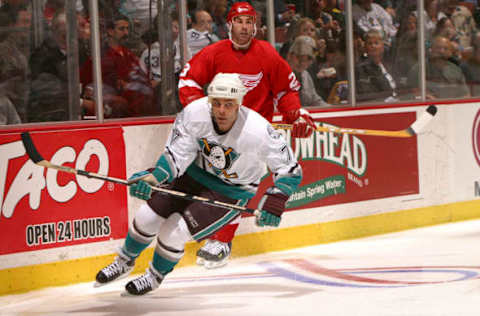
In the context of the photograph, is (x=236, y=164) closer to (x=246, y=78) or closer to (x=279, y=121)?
(x=246, y=78)

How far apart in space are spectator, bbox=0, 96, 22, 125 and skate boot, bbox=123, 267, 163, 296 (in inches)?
54.0

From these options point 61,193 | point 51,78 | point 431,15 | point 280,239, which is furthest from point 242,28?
point 431,15

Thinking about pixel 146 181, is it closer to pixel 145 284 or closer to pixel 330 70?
pixel 145 284

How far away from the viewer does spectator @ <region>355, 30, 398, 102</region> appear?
25.5ft

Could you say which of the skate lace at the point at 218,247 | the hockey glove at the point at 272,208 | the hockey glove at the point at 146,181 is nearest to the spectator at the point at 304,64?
the skate lace at the point at 218,247

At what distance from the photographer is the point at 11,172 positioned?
537 centimetres

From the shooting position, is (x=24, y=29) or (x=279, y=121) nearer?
(x=24, y=29)

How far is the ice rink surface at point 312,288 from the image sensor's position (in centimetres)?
470

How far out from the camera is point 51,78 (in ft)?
18.9

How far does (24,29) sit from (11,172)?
901mm

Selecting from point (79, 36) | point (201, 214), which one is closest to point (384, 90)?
point (79, 36)

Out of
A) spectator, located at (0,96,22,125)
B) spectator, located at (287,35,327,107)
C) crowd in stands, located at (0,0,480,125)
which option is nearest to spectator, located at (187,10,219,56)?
crowd in stands, located at (0,0,480,125)

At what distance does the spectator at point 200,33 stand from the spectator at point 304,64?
813 mm

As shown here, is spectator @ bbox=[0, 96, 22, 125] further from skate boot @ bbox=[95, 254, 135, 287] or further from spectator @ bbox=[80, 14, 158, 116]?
skate boot @ bbox=[95, 254, 135, 287]
